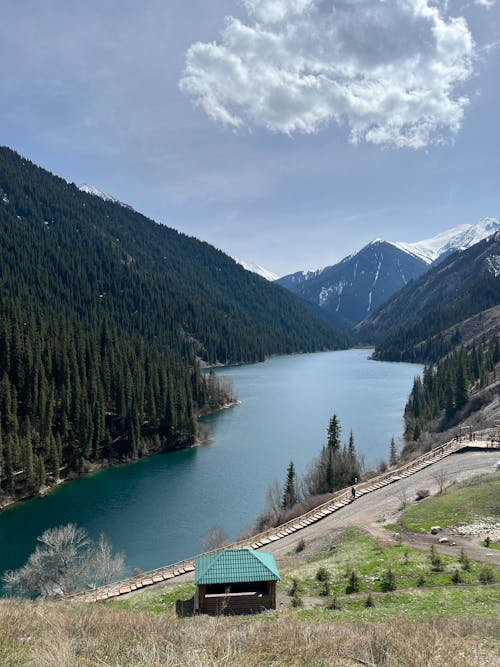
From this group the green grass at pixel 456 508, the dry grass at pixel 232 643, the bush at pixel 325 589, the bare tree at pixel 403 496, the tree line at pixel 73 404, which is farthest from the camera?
the tree line at pixel 73 404

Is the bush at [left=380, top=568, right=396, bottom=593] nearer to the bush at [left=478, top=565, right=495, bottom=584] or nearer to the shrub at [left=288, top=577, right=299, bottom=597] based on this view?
the bush at [left=478, top=565, right=495, bottom=584]

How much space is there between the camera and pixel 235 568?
74.1 feet

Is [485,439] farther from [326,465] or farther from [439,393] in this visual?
[439,393]

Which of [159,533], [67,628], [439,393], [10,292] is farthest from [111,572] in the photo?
[10,292]

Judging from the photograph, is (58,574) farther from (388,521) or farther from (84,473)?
(84,473)

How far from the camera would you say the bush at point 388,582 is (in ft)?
74.2

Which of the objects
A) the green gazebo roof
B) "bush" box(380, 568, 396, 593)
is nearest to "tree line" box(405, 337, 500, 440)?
"bush" box(380, 568, 396, 593)

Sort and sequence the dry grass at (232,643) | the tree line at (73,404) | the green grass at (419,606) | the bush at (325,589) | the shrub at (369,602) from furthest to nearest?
the tree line at (73,404)
the bush at (325,589)
the shrub at (369,602)
the green grass at (419,606)
the dry grass at (232,643)

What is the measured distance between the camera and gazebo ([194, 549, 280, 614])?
21.9m

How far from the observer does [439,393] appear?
10862 cm

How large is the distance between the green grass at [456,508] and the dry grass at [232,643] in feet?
54.9

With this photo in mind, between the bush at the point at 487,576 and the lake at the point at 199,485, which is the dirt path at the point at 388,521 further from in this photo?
the lake at the point at 199,485

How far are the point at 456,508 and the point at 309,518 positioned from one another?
506 inches

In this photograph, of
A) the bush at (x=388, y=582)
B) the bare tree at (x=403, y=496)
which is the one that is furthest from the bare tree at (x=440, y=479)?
the bush at (x=388, y=582)
